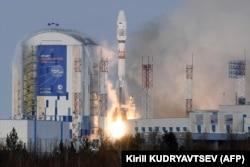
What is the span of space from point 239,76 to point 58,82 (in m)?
10.6

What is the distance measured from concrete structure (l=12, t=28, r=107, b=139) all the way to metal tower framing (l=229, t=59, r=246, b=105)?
793 cm

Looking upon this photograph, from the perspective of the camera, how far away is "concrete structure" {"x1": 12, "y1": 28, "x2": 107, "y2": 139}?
6325 centimetres

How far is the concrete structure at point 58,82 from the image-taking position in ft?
208

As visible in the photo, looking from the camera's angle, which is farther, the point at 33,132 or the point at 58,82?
the point at 58,82

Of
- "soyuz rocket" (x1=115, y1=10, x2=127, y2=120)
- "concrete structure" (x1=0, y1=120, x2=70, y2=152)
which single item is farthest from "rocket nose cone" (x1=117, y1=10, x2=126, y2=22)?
"concrete structure" (x1=0, y1=120, x2=70, y2=152)

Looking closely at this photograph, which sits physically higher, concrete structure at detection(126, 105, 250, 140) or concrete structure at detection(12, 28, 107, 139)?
concrete structure at detection(12, 28, 107, 139)

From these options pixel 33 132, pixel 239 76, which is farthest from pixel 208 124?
pixel 33 132

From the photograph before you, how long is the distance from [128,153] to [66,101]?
50693 mm

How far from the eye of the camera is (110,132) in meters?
62.4

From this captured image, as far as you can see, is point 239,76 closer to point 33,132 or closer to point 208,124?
point 208,124

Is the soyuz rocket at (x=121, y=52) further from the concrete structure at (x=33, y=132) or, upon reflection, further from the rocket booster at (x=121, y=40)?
the concrete structure at (x=33, y=132)

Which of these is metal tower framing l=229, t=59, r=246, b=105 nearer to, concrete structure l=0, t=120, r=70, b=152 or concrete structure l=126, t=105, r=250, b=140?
concrete structure l=126, t=105, r=250, b=140

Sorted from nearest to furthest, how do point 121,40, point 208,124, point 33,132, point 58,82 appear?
point 33,132
point 208,124
point 121,40
point 58,82

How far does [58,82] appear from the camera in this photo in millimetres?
63500
